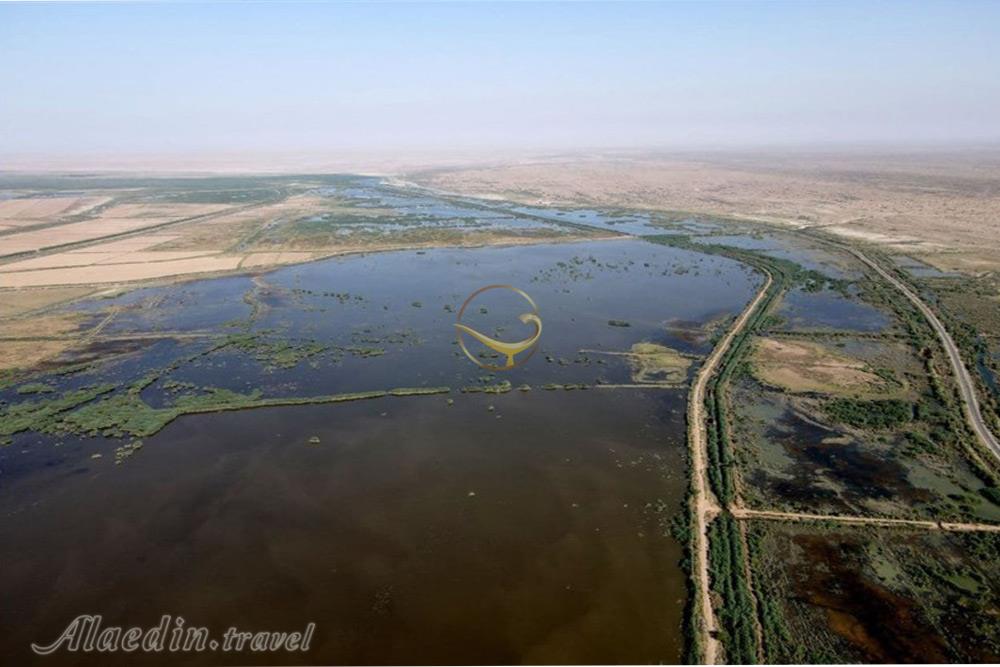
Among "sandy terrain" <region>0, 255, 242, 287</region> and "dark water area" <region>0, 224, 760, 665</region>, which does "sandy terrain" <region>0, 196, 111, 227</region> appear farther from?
"dark water area" <region>0, 224, 760, 665</region>

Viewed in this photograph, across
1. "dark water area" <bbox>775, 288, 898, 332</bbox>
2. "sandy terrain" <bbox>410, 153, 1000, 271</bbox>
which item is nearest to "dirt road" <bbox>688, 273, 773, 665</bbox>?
"dark water area" <bbox>775, 288, 898, 332</bbox>

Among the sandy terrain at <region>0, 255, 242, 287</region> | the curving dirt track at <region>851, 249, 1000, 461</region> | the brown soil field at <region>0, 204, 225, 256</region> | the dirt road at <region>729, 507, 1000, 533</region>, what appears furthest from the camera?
the brown soil field at <region>0, 204, 225, 256</region>

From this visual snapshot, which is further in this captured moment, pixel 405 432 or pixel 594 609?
pixel 405 432

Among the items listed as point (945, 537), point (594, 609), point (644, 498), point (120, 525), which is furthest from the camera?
point (644, 498)

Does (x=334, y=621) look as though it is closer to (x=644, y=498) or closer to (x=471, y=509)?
(x=471, y=509)

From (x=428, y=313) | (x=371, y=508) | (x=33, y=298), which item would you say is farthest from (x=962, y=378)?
(x=33, y=298)

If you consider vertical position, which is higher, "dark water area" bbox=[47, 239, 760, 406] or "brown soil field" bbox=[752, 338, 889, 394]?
"dark water area" bbox=[47, 239, 760, 406]

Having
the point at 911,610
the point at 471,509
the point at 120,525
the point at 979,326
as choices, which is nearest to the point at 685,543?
the point at 911,610
